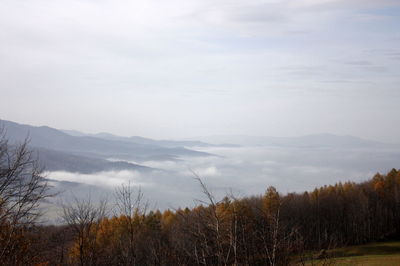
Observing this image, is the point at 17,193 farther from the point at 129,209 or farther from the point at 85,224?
the point at 85,224

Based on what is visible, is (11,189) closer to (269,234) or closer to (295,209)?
(269,234)

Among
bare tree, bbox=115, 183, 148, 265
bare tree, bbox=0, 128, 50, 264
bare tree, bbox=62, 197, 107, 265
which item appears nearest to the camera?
bare tree, bbox=0, 128, 50, 264

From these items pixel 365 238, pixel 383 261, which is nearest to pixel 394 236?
pixel 365 238

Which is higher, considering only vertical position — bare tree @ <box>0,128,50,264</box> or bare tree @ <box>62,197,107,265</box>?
bare tree @ <box>0,128,50,264</box>

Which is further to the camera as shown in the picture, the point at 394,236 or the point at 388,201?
the point at 388,201

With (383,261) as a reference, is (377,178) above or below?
above

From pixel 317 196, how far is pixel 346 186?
11.1 m

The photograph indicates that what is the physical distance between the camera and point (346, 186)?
8356cm

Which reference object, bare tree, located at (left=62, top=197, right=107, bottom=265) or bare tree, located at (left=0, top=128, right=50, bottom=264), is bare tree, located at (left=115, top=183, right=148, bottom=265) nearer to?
bare tree, located at (left=62, top=197, right=107, bottom=265)

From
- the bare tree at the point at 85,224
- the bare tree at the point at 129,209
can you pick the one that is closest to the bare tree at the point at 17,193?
the bare tree at the point at 85,224

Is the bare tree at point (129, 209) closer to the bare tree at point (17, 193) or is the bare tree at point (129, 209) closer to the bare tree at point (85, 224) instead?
the bare tree at point (85, 224)

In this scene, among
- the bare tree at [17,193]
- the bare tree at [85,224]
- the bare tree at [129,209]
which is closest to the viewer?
the bare tree at [17,193]

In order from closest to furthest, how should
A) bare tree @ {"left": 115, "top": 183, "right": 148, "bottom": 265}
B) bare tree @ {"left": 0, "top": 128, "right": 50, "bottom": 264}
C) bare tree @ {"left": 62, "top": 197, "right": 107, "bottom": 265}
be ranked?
bare tree @ {"left": 0, "top": 128, "right": 50, "bottom": 264} < bare tree @ {"left": 115, "top": 183, "right": 148, "bottom": 265} < bare tree @ {"left": 62, "top": 197, "right": 107, "bottom": 265}

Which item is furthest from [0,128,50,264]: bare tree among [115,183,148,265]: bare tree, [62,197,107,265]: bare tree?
[115,183,148,265]: bare tree
